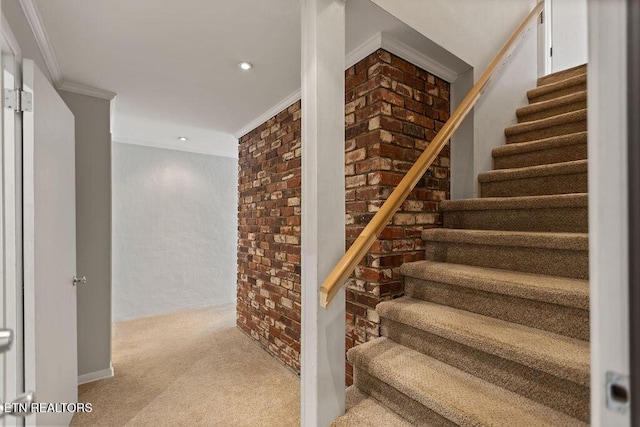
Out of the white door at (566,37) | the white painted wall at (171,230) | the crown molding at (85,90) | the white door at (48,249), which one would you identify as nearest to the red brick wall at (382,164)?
the white door at (48,249)

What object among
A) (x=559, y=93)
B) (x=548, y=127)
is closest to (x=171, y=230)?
(x=548, y=127)

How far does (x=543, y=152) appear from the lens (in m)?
1.94

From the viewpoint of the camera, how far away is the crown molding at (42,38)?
1.46 metres

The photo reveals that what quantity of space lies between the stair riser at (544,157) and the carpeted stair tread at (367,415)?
1.77m

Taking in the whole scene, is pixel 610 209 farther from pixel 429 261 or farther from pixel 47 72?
pixel 47 72

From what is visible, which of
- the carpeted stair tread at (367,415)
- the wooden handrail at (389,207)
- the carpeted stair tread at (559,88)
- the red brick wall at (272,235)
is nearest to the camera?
the wooden handrail at (389,207)

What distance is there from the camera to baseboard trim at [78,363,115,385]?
2301mm

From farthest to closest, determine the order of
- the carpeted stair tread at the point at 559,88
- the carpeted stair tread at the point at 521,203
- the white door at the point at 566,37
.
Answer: the white door at the point at 566,37 → the carpeted stair tread at the point at 559,88 → the carpeted stair tread at the point at 521,203

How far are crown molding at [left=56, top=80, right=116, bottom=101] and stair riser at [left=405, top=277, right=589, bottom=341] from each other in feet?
8.70

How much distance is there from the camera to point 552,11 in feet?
10.4

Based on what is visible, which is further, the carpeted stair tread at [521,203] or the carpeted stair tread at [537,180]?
the carpeted stair tread at [537,180]

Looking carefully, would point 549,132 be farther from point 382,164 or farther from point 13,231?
point 13,231

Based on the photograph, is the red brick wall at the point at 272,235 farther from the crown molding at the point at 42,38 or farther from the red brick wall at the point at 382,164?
the crown molding at the point at 42,38

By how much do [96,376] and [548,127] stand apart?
151 inches
